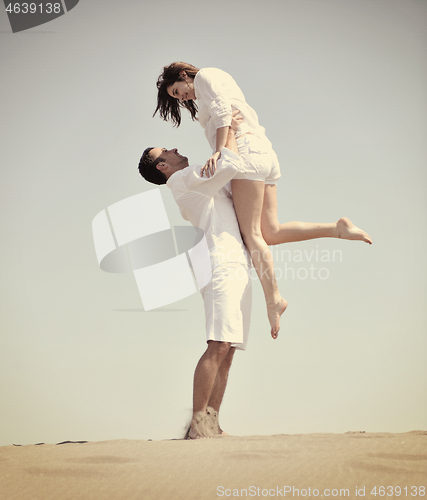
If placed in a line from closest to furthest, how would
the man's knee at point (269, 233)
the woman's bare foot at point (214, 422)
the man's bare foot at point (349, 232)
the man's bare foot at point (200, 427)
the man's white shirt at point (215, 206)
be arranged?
the man's bare foot at point (200, 427) < the woman's bare foot at point (214, 422) < the man's white shirt at point (215, 206) < the man's bare foot at point (349, 232) < the man's knee at point (269, 233)

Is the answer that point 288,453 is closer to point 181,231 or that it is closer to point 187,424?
point 187,424

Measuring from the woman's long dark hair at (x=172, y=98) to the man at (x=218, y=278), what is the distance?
0.55 metres

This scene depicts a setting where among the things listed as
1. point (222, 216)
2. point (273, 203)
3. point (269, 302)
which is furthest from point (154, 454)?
point (273, 203)

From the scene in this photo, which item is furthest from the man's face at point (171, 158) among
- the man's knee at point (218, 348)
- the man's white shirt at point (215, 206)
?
the man's knee at point (218, 348)

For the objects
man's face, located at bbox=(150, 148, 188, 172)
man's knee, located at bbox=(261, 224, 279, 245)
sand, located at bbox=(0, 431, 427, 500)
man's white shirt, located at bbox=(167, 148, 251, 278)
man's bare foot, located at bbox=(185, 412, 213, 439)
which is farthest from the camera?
man's face, located at bbox=(150, 148, 188, 172)

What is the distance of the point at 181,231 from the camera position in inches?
153

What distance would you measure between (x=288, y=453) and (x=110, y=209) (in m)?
2.64

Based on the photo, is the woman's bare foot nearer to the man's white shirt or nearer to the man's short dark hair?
the man's white shirt

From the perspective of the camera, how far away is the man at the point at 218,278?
2.99m

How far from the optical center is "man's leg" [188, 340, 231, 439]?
293 cm

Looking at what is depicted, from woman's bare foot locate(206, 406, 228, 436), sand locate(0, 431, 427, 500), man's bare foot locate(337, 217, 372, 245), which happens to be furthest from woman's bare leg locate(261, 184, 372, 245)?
sand locate(0, 431, 427, 500)

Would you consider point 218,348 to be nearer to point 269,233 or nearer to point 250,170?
→ point 269,233

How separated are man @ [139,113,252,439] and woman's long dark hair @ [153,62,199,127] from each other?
1.80ft

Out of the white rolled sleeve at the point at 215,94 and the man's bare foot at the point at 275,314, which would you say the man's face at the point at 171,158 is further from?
the man's bare foot at the point at 275,314
